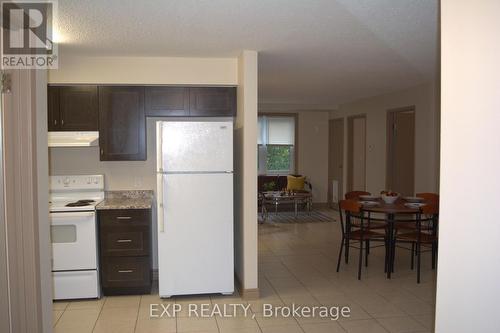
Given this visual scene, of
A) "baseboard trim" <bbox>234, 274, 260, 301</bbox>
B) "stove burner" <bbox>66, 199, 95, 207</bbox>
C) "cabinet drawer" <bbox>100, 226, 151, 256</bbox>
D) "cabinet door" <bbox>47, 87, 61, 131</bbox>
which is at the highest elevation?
"cabinet door" <bbox>47, 87, 61, 131</bbox>

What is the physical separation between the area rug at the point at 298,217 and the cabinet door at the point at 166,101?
4.26 metres

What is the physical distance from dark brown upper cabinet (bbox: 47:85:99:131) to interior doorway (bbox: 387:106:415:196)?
469 centimetres

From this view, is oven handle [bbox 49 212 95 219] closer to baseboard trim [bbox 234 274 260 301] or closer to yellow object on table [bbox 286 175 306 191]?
baseboard trim [bbox 234 274 260 301]

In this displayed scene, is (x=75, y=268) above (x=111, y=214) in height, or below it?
below

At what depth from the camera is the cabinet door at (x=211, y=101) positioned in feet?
14.9

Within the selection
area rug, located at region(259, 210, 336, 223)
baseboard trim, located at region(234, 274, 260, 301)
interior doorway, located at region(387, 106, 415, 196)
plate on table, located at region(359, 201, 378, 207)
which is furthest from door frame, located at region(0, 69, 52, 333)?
area rug, located at region(259, 210, 336, 223)

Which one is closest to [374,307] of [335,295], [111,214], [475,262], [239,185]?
[335,295]

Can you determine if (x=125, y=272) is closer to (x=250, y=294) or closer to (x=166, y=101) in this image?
(x=250, y=294)

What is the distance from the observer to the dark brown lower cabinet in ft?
13.8

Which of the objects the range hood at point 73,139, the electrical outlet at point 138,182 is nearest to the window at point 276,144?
the electrical outlet at point 138,182

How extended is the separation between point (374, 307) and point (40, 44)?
3.45 m

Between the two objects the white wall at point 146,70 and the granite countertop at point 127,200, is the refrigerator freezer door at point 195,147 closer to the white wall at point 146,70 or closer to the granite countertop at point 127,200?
the granite countertop at point 127,200

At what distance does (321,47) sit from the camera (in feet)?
12.9

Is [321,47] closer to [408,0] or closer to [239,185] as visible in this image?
[408,0]
